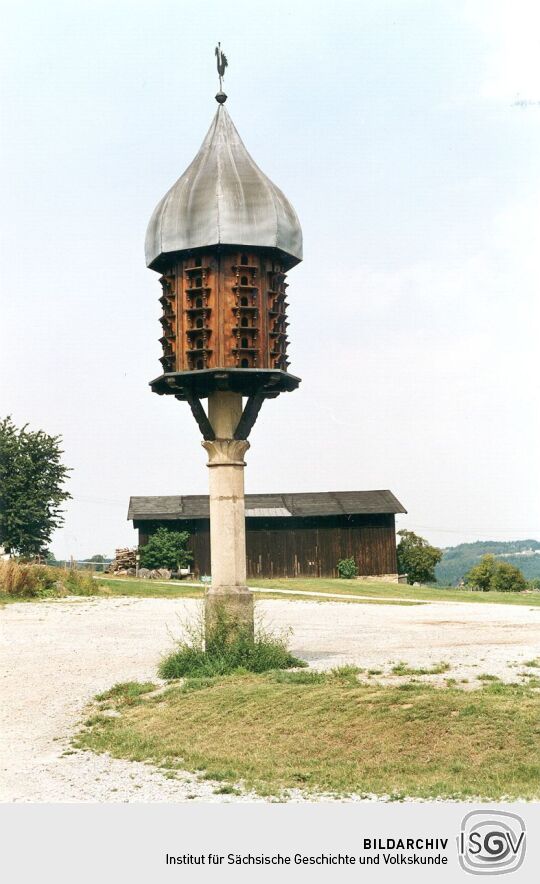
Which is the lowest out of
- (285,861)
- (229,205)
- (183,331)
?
(285,861)

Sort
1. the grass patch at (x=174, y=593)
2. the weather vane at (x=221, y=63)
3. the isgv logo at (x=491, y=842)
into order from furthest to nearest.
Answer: the grass patch at (x=174, y=593) < the weather vane at (x=221, y=63) < the isgv logo at (x=491, y=842)

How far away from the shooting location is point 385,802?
764cm

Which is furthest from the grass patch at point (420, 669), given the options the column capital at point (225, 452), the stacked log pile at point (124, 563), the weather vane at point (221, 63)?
the stacked log pile at point (124, 563)

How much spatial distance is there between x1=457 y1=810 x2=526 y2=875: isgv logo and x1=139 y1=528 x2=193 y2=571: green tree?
41.9 m

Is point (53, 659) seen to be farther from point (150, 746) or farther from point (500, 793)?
point (500, 793)

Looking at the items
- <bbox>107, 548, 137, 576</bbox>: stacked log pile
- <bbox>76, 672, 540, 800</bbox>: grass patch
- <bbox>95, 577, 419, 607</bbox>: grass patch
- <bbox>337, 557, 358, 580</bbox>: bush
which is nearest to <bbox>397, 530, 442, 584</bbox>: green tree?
<bbox>337, 557, 358, 580</bbox>: bush

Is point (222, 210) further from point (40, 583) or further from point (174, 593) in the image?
point (174, 593)

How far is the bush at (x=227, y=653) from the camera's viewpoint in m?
13.6

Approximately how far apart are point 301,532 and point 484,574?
17.2 meters

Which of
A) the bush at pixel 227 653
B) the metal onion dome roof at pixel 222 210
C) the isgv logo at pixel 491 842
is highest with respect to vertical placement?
the metal onion dome roof at pixel 222 210

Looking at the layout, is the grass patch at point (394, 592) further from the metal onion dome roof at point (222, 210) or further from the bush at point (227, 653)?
the metal onion dome roof at point (222, 210)

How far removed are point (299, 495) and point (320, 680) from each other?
39.6 metres

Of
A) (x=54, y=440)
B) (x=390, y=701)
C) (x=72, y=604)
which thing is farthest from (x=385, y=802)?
(x=54, y=440)

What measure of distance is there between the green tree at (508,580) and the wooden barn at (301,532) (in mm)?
11048
